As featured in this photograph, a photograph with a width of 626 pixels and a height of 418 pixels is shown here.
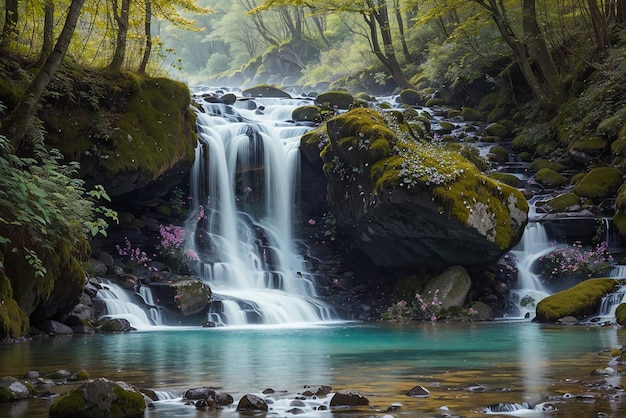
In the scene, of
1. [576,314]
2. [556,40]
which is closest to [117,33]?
[576,314]

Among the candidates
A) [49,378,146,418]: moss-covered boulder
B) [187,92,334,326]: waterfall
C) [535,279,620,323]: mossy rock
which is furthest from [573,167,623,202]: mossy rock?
[49,378,146,418]: moss-covered boulder

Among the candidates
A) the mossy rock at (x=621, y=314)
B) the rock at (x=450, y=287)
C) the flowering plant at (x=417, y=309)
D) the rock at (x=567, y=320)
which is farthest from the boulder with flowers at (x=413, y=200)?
the mossy rock at (x=621, y=314)

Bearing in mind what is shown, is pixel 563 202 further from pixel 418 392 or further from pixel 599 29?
pixel 418 392

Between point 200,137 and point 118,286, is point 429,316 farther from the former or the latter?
point 200,137

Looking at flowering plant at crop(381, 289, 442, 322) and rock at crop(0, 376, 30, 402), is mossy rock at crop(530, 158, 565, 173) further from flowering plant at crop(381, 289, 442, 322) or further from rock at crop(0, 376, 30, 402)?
rock at crop(0, 376, 30, 402)

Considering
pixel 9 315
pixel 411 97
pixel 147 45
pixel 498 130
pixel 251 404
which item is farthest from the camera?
pixel 411 97

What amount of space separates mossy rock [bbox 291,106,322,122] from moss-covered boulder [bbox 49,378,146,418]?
1973cm

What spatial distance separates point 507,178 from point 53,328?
1437 centimetres

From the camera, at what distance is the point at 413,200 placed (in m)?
14.9

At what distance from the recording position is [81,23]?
1988 centimetres

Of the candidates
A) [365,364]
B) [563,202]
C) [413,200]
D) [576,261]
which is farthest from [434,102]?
[365,364]

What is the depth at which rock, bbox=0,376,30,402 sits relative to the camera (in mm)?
5469

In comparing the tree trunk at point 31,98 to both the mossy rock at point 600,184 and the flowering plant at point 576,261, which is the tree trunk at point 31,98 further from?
the mossy rock at point 600,184

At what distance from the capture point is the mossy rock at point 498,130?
1036 inches
